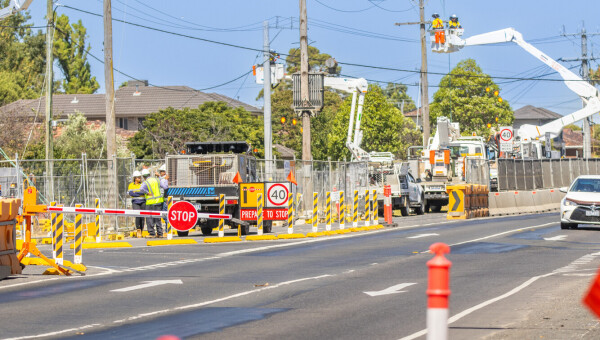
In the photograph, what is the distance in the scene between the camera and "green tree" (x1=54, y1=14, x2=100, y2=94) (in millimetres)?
103812

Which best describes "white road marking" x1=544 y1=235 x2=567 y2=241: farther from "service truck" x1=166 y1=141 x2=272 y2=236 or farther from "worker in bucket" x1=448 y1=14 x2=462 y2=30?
"worker in bucket" x1=448 y1=14 x2=462 y2=30

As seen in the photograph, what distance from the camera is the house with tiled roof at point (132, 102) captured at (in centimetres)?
8269

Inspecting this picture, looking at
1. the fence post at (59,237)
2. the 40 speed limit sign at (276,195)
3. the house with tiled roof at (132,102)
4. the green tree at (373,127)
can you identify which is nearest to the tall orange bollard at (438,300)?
the fence post at (59,237)

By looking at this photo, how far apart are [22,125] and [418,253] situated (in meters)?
48.8

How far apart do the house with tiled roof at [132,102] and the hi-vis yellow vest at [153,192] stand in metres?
54.4

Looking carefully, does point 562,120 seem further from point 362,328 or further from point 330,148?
point 362,328

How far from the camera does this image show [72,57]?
106 metres

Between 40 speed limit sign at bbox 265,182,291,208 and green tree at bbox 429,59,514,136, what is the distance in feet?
205

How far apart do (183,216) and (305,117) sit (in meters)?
18.2

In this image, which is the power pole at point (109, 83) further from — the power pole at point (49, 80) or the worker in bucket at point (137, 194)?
the power pole at point (49, 80)

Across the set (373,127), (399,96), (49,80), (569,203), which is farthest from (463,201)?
→ (399,96)

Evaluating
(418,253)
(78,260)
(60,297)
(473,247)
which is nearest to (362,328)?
(60,297)

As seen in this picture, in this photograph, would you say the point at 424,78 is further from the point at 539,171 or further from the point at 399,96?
the point at 399,96

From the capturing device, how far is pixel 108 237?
92.1 ft
